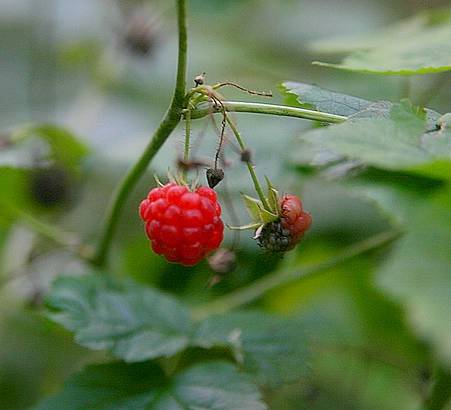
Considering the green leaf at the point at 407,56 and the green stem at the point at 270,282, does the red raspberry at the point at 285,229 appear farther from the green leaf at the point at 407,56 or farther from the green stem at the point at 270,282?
the green stem at the point at 270,282

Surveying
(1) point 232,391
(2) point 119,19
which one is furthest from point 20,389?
(2) point 119,19

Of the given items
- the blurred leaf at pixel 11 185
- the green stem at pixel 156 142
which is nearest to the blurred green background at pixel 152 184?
the blurred leaf at pixel 11 185

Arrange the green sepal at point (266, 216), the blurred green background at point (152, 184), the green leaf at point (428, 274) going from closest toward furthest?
1. the green leaf at point (428, 274)
2. the green sepal at point (266, 216)
3. the blurred green background at point (152, 184)

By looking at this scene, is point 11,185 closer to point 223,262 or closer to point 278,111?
point 223,262

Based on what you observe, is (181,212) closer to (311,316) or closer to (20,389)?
(311,316)

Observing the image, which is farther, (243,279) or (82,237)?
(82,237)
